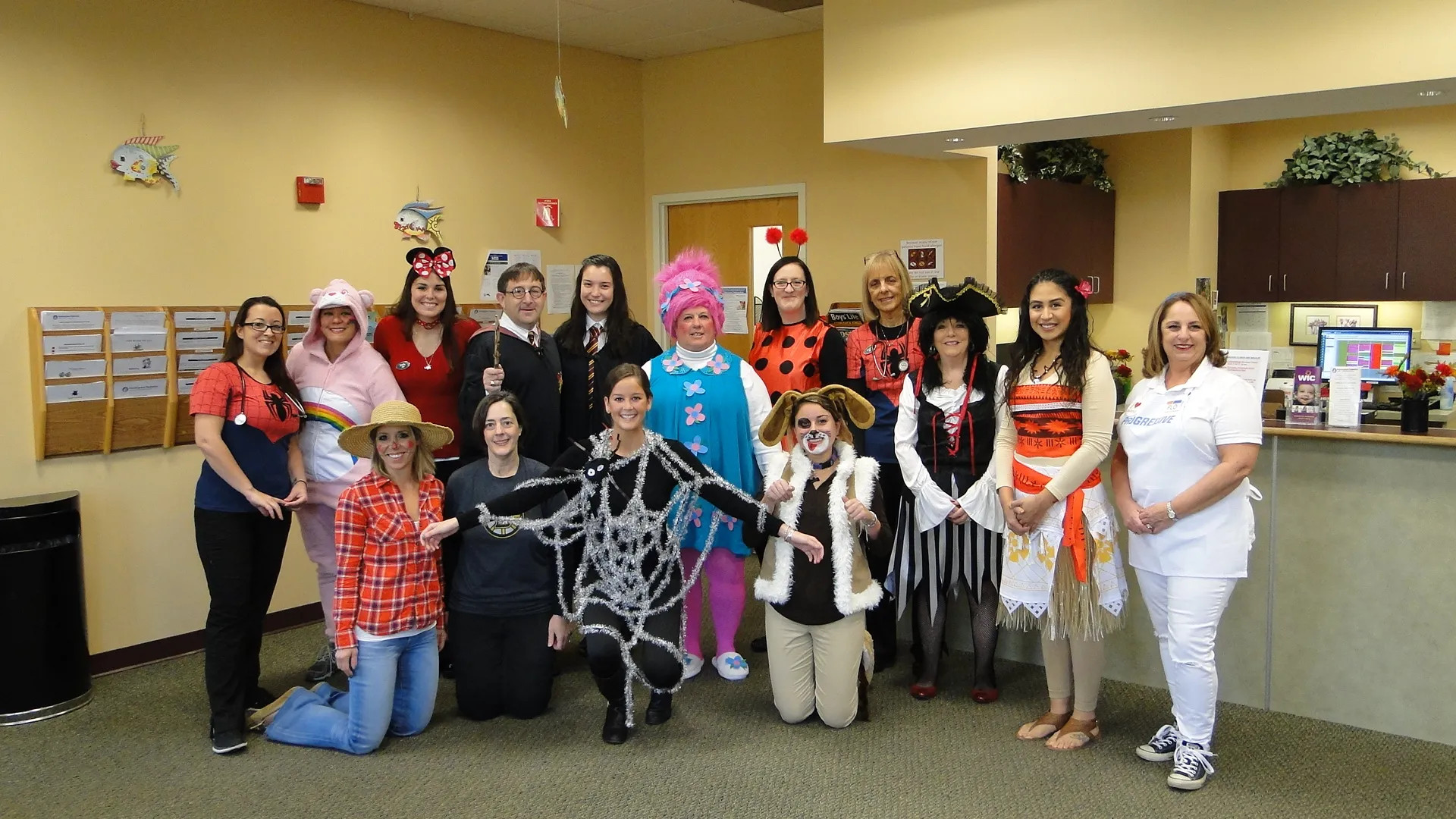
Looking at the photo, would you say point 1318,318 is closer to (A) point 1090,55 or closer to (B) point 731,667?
(A) point 1090,55

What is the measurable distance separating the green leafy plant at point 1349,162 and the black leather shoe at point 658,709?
5.78m

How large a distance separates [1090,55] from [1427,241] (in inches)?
156

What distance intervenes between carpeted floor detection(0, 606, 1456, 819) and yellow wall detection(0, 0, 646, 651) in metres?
0.92

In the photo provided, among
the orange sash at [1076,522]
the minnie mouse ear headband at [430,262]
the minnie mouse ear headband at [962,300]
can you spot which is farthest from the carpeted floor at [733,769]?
the minnie mouse ear headband at [430,262]

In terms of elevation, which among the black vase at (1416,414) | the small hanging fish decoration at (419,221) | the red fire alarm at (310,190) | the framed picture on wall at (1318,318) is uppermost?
the red fire alarm at (310,190)

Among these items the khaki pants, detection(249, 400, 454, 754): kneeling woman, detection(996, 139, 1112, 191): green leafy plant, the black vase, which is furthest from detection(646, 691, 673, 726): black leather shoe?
detection(996, 139, 1112, 191): green leafy plant

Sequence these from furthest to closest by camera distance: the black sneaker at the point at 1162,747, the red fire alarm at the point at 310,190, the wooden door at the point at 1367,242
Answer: the wooden door at the point at 1367,242 < the red fire alarm at the point at 310,190 < the black sneaker at the point at 1162,747

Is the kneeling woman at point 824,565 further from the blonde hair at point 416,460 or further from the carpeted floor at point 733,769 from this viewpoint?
the blonde hair at point 416,460

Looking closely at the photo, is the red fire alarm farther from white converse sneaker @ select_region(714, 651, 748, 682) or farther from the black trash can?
white converse sneaker @ select_region(714, 651, 748, 682)

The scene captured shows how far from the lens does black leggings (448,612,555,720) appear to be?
3.61 metres

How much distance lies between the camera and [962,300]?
351cm

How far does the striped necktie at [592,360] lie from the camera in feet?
13.3

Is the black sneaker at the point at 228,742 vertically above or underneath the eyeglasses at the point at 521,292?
underneath

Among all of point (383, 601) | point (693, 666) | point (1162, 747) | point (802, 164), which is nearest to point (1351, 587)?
point (1162, 747)
